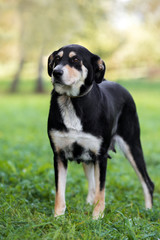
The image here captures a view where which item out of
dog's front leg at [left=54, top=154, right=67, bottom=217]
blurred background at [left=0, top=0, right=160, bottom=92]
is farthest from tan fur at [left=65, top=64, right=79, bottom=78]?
blurred background at [left=0, top=0, right=160, bottom=92]

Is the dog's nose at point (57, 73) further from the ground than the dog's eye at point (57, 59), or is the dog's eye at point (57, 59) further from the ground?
the dog's eye at point (57, 59)

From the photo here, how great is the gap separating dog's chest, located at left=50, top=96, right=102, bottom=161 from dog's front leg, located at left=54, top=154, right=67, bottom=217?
100 millimetres

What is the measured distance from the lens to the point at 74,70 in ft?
10.8

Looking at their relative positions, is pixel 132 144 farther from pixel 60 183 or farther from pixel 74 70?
pixel 74 70

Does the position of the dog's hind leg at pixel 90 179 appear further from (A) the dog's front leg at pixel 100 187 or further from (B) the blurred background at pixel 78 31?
(B) the blurred background at pixel 78 31

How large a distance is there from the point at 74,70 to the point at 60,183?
1.12m

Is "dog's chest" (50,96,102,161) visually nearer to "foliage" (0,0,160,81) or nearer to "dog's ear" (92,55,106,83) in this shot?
"dog's ear" (92,55,106,83)

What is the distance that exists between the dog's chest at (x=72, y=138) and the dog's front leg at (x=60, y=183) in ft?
0.33

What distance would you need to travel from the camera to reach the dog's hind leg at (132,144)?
440 centimetres

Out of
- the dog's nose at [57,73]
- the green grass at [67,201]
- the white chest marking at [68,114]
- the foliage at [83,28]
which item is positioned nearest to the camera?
the green grass at [67,201]

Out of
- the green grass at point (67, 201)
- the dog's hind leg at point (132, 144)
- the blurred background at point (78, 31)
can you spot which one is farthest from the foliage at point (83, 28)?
the dog's hind leg at point (132, 144)

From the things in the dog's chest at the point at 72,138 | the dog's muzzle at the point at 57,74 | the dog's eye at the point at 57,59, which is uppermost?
the dog's eye at the point at 57,59

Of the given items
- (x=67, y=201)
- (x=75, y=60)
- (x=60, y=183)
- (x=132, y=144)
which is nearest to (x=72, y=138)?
(x=60, y=183)

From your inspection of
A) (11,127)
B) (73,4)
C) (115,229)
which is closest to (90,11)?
(73,4)
